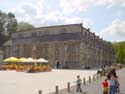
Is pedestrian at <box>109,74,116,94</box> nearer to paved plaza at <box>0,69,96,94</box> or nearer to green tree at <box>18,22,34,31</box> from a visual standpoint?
paved plaza at <box>0,69,96,94</box>

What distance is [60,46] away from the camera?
75.9 meters

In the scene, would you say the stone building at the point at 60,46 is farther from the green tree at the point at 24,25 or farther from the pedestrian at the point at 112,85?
the pedestrian at the point at 112,85

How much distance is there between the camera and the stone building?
240 feet

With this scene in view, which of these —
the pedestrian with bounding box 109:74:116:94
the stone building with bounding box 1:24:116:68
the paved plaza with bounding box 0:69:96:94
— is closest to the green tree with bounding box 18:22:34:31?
the stone building with bounding box 1:24:116:68

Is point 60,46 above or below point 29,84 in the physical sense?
above

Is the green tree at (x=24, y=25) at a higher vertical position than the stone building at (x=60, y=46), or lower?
higher

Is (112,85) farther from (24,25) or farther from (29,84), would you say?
(24,25)

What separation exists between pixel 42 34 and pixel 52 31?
3.27 meters

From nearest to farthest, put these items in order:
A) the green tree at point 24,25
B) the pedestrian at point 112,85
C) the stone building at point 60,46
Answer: the pedestrian at point 112,85 → the stone building at point 60,46 → the green tree at point 24,25

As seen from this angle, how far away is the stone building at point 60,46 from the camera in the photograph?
7319 centimetres

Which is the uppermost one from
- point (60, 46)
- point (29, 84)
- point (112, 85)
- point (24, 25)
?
point (24, 25)

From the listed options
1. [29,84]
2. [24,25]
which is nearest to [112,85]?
[29,84]

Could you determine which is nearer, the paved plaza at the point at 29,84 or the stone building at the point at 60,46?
the paved plaza at the point at 29,84

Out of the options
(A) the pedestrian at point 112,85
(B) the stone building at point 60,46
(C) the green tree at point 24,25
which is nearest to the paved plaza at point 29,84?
(A) the pedestrian at point 112,85
